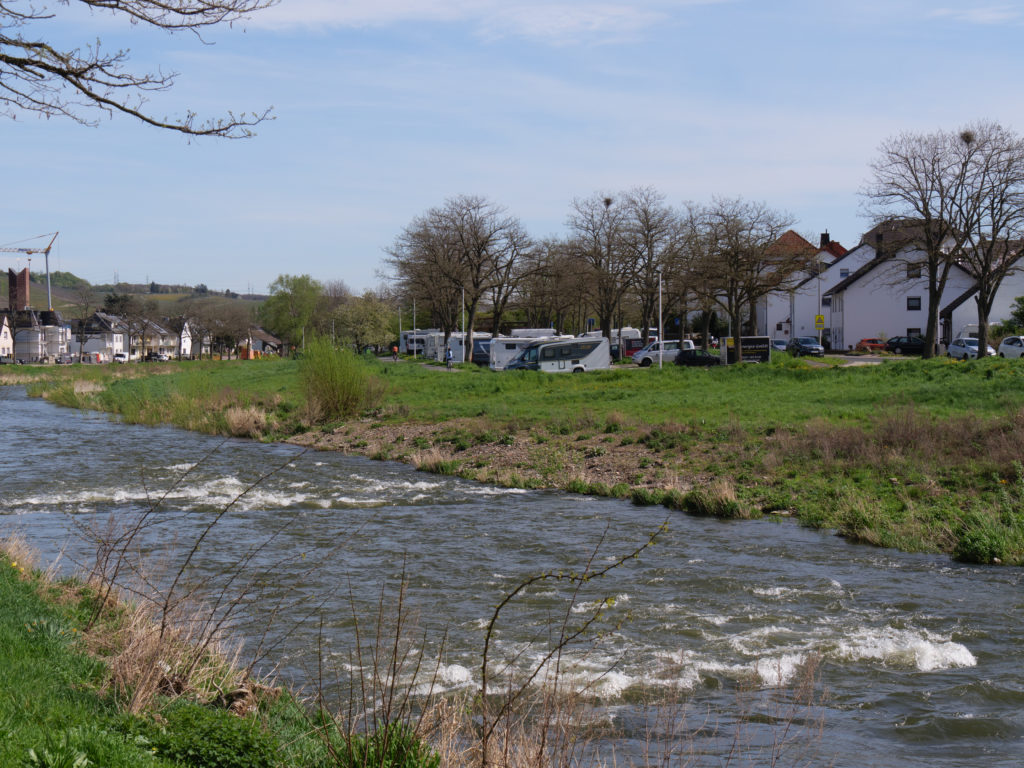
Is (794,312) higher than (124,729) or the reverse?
higher

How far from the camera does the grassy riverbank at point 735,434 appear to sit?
16047mm

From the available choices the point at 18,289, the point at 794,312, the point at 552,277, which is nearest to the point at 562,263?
the point at 552,277

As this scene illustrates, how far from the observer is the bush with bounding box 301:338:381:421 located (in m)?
33.6

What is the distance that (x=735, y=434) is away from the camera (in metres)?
22.7

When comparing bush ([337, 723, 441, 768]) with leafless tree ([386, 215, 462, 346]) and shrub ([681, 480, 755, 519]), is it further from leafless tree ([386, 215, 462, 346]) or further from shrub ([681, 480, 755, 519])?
leafless tree ([386, 215, 462, 346])

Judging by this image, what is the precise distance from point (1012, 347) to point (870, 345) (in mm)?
18470

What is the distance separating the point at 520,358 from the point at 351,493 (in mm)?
36731

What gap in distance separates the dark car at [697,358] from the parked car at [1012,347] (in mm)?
15280

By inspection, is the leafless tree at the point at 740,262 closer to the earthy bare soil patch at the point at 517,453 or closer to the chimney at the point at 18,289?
the earthy bare soil patch at the point at 517,453

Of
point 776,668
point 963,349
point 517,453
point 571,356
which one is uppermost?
point 963,349

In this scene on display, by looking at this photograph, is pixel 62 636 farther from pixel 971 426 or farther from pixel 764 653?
pixel 971 426

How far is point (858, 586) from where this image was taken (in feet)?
39.2

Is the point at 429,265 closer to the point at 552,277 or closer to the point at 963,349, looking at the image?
the point at 552,277

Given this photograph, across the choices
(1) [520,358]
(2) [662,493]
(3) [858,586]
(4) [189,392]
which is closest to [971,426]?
(2) [662,493]
